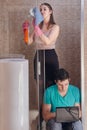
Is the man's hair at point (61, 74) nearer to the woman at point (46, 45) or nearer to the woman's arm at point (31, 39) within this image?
the woman at point (46, 45)

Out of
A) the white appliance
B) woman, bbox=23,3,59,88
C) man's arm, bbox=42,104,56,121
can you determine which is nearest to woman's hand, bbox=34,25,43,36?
woman, bbox=23,3,59,88

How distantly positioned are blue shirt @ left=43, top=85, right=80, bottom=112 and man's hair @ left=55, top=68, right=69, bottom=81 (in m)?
0.04

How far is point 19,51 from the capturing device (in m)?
1.00

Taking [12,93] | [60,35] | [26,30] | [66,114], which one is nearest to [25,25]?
[26,30]

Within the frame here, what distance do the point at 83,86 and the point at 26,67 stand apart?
0.26 m

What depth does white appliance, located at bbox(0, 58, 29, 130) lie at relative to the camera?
90 centimetres

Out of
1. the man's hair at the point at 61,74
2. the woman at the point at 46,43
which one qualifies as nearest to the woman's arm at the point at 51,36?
the woman at the point at 46,43

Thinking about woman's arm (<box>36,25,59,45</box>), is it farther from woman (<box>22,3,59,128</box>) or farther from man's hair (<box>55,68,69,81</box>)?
man's hair (<box>55,68,69,81</box>)

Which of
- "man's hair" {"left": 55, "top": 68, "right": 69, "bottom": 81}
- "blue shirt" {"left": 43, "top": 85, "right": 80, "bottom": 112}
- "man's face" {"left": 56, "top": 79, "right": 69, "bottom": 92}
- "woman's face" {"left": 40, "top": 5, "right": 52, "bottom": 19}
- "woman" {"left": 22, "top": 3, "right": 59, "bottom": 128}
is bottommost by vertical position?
"blue shirt" {"left": 43, "top": 85, "right": 80, "bottom": 112}

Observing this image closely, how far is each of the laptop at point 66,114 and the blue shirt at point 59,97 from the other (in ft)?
0.05

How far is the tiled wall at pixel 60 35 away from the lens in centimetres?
A: 99

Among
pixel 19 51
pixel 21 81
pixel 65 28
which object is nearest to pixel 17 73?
pixel 21 81

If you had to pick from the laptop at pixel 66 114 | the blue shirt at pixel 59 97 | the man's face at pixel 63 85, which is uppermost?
the man's face at pixel 63 85

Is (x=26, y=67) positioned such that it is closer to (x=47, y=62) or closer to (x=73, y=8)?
(x=47, y=62)
